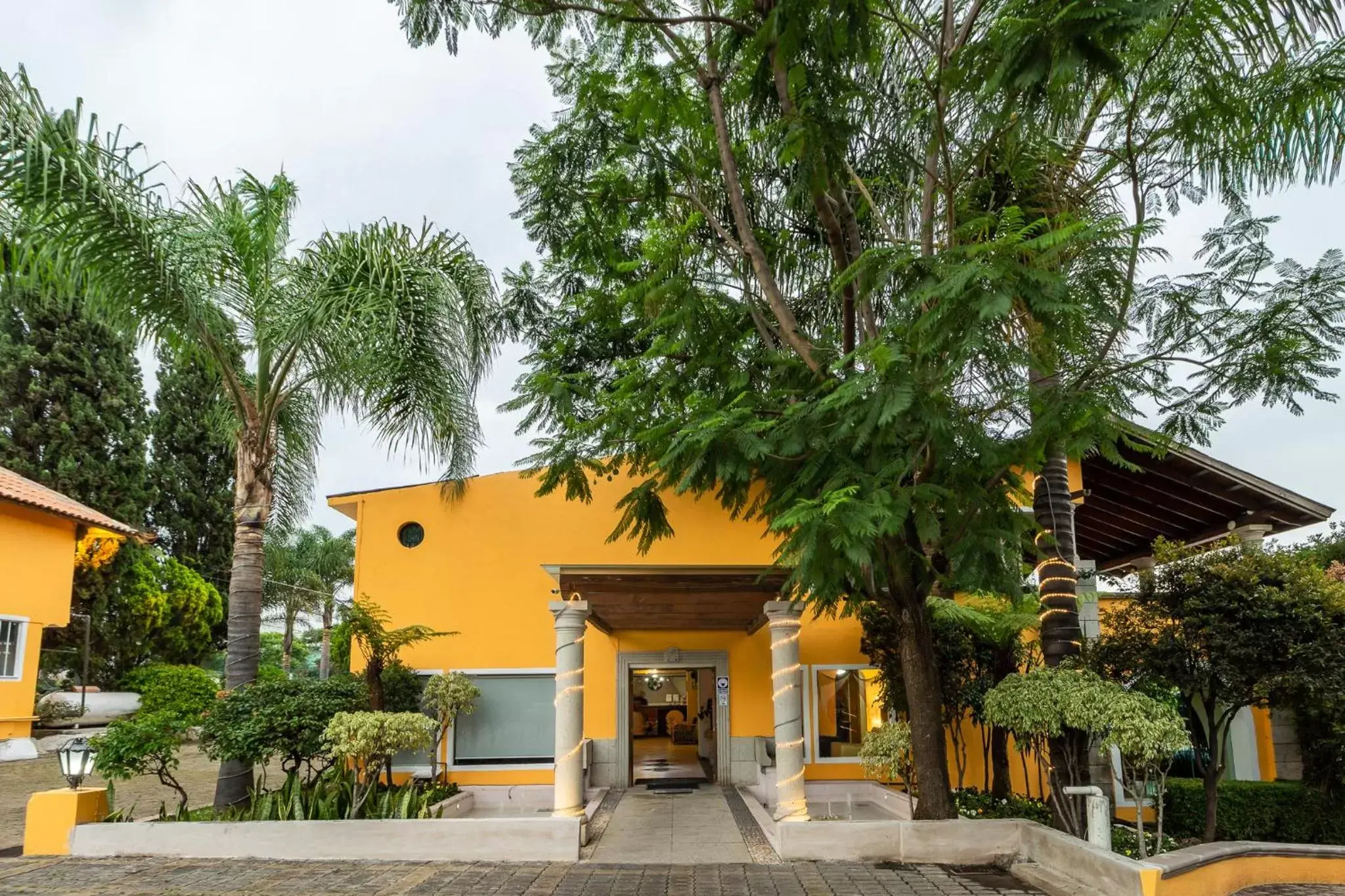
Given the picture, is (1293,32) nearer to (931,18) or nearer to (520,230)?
(931,18)

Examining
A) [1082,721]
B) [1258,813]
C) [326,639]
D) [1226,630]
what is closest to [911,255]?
[1082,721]

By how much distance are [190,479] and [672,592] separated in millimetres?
22434

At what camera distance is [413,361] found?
32.6 ft

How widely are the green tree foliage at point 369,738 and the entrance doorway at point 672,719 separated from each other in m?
4.57

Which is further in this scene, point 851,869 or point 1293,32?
point 851,869

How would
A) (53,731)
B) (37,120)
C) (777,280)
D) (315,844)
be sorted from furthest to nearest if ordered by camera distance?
1. (53,731)
2. (777,280)
3. (315,844)
4. (37,120)

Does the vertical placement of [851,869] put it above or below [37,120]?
below

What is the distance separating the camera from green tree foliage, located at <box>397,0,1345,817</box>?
236 inches

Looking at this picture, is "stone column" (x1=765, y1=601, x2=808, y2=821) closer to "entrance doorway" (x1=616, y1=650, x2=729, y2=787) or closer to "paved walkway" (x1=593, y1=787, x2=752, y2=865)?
"paved walkway" (x1=593, y1=787, x2=752, y2=865)

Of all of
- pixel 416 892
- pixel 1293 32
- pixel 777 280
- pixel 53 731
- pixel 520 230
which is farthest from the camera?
pixel 53 731

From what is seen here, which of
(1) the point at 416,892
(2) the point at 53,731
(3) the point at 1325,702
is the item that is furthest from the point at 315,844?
(2) the point at 53,731

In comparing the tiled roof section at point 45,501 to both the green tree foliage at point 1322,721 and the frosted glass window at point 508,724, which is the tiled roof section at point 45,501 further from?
the green tree foliage at point 1322,721

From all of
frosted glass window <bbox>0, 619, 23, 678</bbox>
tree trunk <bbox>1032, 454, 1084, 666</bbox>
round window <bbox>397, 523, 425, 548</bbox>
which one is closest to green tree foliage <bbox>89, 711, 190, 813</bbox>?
round window <bbox>397, 523, 425, 548</bbox>

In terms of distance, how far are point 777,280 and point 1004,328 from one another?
3592mm
